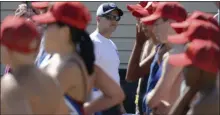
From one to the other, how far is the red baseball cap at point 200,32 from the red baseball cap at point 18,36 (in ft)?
2.82

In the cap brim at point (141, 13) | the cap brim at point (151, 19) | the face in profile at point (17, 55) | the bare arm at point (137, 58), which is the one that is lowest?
the bare arm at point (137, 58)

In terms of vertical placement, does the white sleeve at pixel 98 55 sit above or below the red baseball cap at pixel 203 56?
below

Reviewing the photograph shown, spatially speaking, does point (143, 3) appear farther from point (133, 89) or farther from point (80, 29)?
point (133, 89)

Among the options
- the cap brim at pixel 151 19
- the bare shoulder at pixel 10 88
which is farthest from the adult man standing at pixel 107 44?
the bare shoulder at pixel 10 88

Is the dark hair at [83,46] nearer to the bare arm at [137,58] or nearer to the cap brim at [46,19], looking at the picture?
the cap brim at [46,19]

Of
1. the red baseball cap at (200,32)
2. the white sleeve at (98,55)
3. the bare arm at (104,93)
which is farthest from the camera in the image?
the white sleeve at (98,55)

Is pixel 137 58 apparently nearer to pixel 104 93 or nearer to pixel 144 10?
pixel 144 10

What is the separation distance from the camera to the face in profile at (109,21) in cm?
691

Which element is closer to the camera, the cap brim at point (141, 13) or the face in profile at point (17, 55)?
the face in profile at point (17, 55)

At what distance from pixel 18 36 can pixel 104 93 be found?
0.89 m

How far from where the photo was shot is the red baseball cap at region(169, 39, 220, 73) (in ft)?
12.5

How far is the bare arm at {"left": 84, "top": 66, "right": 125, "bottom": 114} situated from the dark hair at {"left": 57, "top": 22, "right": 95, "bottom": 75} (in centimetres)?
10

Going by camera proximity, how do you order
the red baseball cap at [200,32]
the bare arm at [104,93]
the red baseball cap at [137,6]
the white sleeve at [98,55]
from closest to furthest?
1. the red baseball cap at [200,32]
2. the bare arm at [104,93]
3. the red baseball cap at [137,6]
4. the white sleeve at [98,55]

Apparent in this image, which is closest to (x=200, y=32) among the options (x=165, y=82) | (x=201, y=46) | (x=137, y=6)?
(x=201, y=46)
